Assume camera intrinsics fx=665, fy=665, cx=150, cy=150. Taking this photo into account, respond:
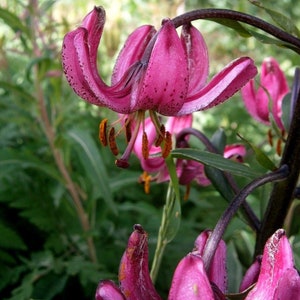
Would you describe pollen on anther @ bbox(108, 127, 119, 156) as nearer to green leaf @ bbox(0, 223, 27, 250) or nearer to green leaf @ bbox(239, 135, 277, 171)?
green leaf @ bbox(239, 135, 277, 171)

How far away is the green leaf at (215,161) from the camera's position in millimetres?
688

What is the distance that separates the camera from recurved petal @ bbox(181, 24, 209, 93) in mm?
670

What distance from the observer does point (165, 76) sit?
0.59 metres

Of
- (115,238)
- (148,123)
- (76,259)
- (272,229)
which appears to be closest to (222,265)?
(272,229)

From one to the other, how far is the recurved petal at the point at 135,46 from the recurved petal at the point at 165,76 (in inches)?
1.5

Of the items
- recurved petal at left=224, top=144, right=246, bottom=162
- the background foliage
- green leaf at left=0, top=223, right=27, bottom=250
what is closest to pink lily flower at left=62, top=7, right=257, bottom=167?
recurved petal at left=224, top=144, right=246, bottom=162

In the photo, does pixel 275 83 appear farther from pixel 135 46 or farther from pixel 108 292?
pixel 108 292

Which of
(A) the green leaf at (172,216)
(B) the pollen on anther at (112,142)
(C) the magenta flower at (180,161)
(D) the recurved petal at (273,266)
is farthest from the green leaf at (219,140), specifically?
(D) the recurved petal at (273,266)

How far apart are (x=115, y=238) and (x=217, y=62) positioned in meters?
2.45

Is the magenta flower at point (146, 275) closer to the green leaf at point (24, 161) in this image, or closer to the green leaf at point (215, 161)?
the green leaf at point (215, 161)

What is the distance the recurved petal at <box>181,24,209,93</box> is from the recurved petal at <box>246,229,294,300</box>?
22 centimetres

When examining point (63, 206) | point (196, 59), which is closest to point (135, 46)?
point (196, 59)

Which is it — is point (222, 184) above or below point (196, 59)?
below

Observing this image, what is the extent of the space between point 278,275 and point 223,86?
0.20 metres
